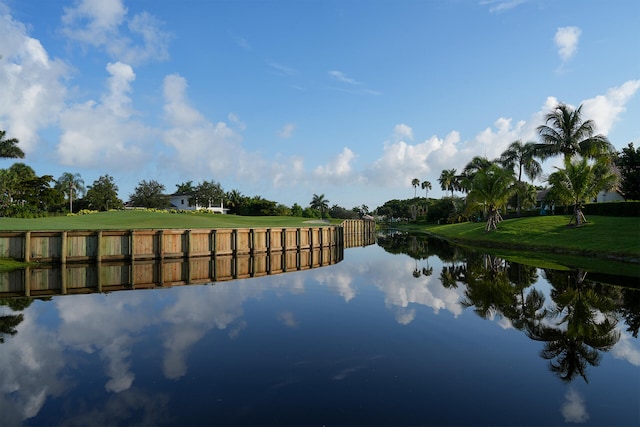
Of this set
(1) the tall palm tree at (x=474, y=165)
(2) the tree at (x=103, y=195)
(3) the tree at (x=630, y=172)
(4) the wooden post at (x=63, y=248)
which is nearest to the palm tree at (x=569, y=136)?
(3) the tree at (x=630, y=172)

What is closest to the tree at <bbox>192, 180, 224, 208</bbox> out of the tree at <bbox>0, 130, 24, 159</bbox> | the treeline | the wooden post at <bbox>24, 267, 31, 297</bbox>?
the treeline

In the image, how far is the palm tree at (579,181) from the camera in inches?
1375

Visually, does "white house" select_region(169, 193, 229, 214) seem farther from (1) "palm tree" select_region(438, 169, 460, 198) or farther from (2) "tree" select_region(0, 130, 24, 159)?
(1) "palm tree" select_region(438, 169, 460, 198)

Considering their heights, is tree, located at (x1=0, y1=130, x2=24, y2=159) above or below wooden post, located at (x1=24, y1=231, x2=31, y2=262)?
above

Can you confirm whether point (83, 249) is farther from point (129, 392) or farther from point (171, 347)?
point (129, 392)

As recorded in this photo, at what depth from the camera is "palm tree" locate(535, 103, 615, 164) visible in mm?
46094

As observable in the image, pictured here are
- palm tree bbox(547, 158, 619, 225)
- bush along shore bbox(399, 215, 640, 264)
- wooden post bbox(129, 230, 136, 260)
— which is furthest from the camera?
palm tree bbox(547, 158, 619, 225)

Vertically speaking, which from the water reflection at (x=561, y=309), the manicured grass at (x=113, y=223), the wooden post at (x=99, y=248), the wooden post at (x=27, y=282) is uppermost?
the manicured grass at (x=113, y=223)

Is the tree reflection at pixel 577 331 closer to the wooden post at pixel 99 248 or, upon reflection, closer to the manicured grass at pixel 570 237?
the manicured grass at pixel 570 237

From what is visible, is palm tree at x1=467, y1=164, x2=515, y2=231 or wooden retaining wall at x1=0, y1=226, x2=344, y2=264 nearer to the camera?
wooden retaining wall at x1=0, y1=226, x2=344, y2=264

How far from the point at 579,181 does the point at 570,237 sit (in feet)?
20.7

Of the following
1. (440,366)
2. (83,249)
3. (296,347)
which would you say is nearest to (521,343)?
(440,366)

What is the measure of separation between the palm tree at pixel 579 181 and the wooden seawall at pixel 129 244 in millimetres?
28237

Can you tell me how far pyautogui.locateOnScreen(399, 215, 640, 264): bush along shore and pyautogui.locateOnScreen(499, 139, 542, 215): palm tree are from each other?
1159 centimetres
